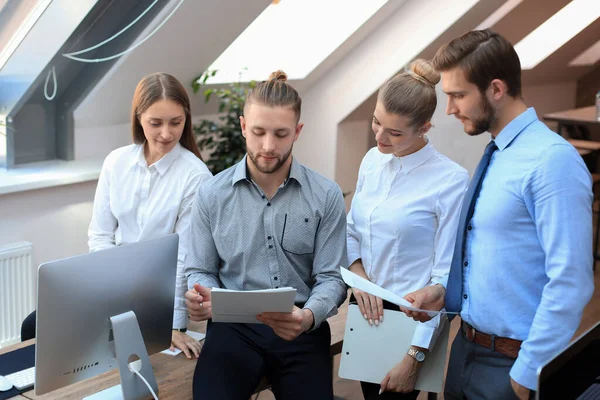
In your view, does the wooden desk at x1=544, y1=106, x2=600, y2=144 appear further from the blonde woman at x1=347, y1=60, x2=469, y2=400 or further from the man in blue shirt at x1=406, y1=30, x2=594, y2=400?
the man in blue shirt at x1=406, y1=30, x2=594, y2=400

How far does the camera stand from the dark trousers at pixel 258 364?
1.94 metres

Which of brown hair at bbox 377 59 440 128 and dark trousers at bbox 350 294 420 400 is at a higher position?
brown hair at bbox 377 59 440 128

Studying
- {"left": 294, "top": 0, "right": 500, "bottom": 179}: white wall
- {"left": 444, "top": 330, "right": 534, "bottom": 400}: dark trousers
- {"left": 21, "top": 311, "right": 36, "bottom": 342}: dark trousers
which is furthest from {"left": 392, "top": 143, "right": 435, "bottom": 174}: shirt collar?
{"left": 294, "top": 0, "right": 500, "bottom": 179}: white wall

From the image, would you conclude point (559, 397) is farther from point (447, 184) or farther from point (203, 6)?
point (203, 6)

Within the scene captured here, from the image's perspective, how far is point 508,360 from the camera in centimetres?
178

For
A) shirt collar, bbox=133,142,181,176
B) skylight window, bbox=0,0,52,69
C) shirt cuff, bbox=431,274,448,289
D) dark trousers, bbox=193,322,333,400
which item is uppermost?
skylight window, bbox=0,0,52,69

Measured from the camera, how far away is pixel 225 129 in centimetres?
396

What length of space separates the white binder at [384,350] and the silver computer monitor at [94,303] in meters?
0.56

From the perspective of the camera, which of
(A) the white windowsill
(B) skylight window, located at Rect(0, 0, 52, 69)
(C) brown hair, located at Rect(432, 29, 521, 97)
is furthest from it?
(A) the white windowsill

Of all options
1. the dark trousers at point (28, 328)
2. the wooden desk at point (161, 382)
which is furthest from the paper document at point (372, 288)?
the dark trousers at point (28, 328)

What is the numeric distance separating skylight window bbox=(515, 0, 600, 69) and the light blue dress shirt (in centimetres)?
476

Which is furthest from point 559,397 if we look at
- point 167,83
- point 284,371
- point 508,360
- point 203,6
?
point 203,6

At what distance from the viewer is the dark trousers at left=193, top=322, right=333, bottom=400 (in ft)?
6.37

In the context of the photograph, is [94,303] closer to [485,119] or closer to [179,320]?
[179,320]
